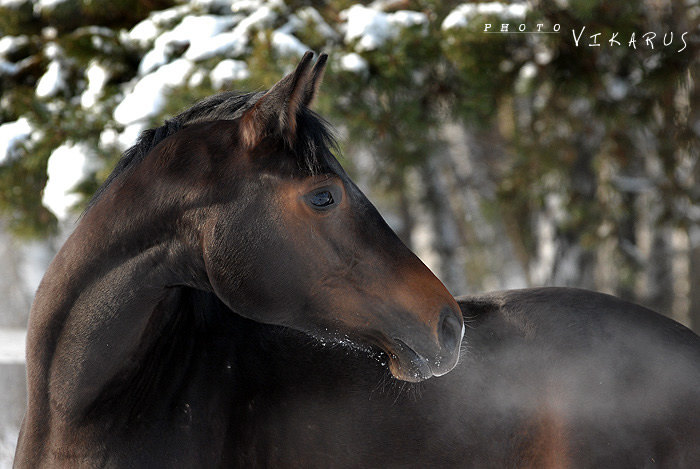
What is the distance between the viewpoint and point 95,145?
464 cm

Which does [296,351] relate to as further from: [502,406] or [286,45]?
[286,45]

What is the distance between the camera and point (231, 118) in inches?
Answer: 79.0

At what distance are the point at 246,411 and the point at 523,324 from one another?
955 millimetres

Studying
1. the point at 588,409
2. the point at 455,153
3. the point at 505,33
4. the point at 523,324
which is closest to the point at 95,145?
the point at 505,33

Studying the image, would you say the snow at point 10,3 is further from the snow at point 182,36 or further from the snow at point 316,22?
the snow at point 316,22

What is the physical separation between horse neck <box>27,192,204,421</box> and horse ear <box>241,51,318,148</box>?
347 millimetres

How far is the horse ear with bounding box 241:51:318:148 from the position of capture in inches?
70.6

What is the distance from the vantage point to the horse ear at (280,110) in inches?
70.6

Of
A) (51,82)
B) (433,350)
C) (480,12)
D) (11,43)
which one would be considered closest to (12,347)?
(51,82)

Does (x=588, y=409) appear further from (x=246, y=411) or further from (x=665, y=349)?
(x=246, y=411)

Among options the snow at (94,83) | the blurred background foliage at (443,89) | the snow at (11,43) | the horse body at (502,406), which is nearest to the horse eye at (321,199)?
the horse body at (502,406)

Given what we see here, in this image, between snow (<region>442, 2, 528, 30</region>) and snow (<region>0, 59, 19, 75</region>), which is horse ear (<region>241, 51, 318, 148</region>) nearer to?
snow (<region>442, 2, 528, 30</region>)

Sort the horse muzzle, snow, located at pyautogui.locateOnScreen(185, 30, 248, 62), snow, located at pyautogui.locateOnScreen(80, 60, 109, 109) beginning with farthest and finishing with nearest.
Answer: snow, located at pyautogui.locateOnScreen(80, 60, 109, 109)
snow, located at pyautogui.locateOnScreen(185, 30, 248, 62)
the horse muzzle

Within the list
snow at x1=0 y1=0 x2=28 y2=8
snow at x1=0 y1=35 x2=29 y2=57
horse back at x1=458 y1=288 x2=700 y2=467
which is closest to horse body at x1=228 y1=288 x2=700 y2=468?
horse back at x1=458 y1=288 x2=700 y2=467
